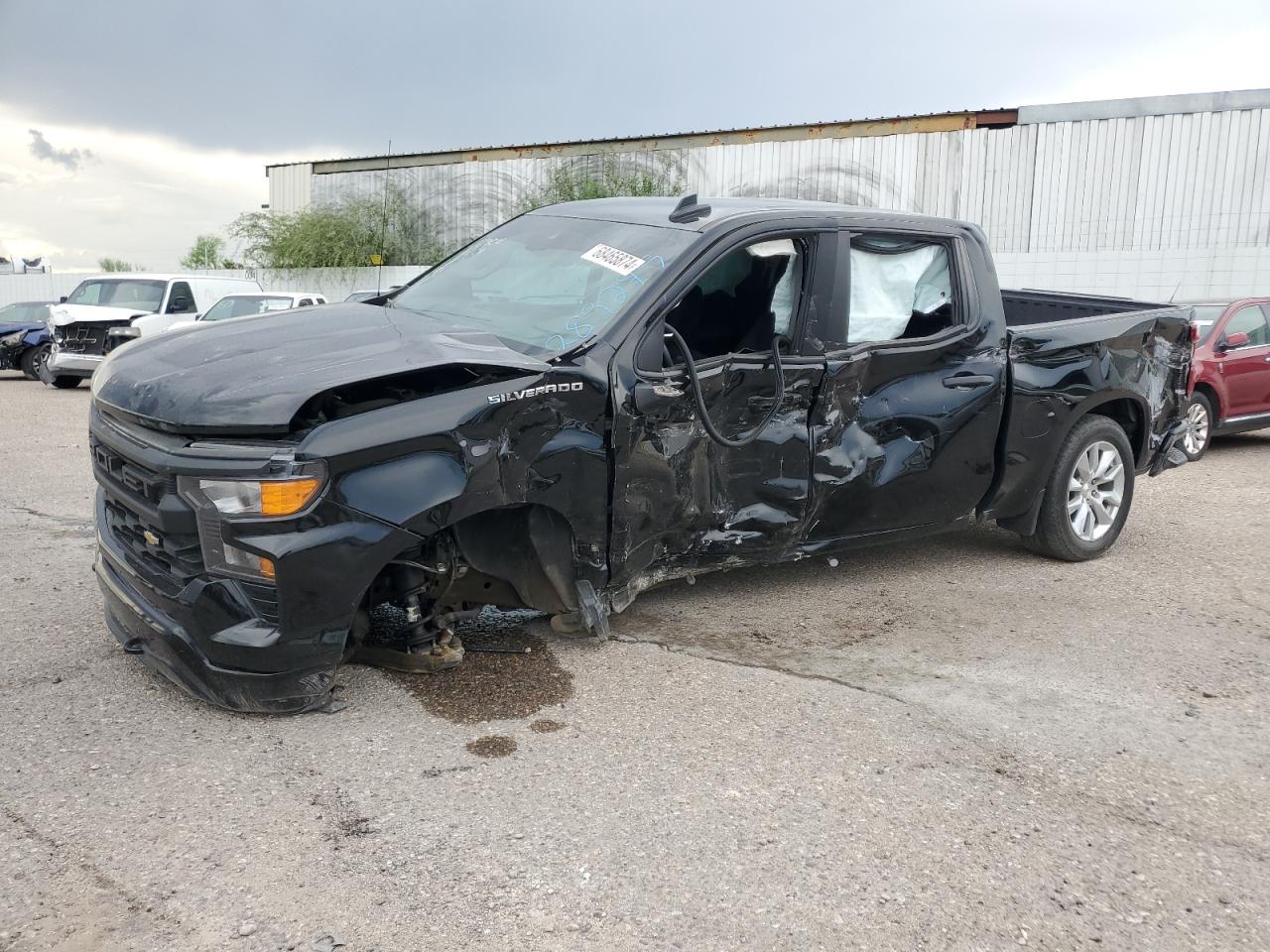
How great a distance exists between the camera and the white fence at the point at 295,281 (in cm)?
2848

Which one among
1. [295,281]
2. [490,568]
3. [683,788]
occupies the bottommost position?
[683,788]

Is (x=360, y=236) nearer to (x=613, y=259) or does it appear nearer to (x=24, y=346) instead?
(x=24, y=346)

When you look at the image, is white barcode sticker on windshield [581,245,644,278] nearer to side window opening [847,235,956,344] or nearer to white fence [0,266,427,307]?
side window opening [847,235,956,344]

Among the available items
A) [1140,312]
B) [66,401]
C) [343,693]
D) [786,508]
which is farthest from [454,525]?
[66,401]

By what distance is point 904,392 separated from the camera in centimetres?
501

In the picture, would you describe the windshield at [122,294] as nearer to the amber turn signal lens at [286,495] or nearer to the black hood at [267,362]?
the black hood at [267,362]

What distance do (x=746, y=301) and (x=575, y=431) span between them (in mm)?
1382

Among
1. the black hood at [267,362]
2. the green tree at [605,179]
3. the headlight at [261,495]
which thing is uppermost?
the green tree at [605,179]

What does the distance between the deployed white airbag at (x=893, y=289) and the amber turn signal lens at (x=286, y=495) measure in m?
2.57

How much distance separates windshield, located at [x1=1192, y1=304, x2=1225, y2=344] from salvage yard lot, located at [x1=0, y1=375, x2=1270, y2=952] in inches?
240

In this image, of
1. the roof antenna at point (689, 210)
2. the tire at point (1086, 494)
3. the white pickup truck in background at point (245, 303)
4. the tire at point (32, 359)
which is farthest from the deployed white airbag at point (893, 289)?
the tire at point (32, 359)

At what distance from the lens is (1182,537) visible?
6832 millimetres

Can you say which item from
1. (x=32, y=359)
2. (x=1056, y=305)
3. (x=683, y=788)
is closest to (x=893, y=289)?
(x=1056, y=305)

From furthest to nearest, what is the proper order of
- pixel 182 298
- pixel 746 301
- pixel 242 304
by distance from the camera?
pixel 182 298, pixel 242 304, pixel 746 301
